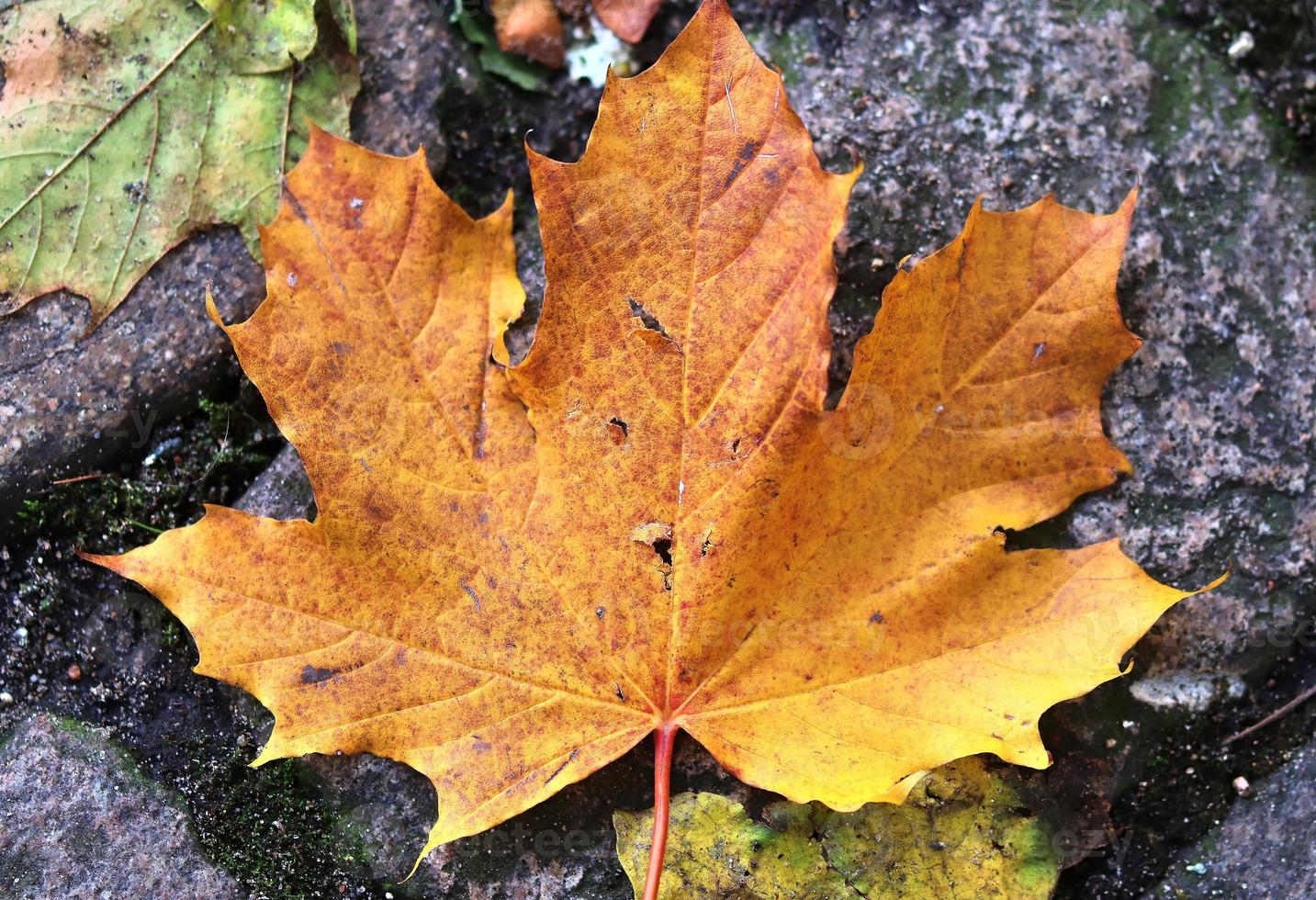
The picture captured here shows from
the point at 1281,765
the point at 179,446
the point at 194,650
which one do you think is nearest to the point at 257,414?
the point at 179,446

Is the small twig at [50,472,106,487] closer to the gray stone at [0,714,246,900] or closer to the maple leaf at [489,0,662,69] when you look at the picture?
the gray stone at [0,714,246,900]

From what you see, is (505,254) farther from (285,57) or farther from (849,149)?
(849,149)

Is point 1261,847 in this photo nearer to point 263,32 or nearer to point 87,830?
point 87,830

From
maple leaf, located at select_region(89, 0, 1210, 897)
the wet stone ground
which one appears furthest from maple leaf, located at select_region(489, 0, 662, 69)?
maple leaf, located at select_region(89, 0, 1210, 897)

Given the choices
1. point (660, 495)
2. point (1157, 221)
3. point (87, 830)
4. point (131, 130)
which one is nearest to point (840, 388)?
point (660, 495)

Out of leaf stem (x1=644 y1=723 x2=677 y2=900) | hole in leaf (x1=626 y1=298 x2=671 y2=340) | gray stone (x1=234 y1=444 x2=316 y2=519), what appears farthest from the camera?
gray stone (x1=234 y1=444 x2=316 y2=519)

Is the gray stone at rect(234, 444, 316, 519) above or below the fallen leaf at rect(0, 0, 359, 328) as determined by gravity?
below
